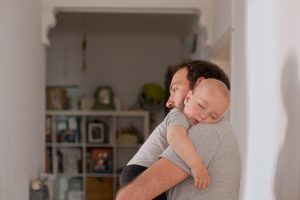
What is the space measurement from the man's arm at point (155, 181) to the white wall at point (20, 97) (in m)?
1.14

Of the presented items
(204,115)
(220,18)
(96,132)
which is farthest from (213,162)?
(96,132)

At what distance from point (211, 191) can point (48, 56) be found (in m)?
5.02

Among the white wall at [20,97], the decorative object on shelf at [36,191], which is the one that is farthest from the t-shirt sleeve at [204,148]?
the decorative object on shelf at [36,191]

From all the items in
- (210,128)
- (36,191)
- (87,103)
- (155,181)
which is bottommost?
(87,103)

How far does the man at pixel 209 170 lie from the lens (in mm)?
1119

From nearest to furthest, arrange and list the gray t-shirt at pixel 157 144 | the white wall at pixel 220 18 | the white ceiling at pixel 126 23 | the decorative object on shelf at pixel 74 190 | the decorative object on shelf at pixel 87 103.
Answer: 1. the gray t-shirt at pixel 157 144
2. the white wall at pixel 220 18
3. the white ceiling at pixel 126 23
4. the decorative object on shelf at pixel 74 190
5. the decorative object on shelf at pixel 87 103

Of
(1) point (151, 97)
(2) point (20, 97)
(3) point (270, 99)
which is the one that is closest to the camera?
(3) point (270, 99)

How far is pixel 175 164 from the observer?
1.13 m

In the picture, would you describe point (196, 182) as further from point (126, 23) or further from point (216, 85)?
point (126, 23)

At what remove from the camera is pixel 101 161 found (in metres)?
5.64

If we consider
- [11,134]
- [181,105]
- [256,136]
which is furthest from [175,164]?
[11,134]

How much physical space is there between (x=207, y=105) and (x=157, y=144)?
170 mm

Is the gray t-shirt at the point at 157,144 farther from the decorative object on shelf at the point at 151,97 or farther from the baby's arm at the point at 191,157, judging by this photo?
the decorative object on shelf at the point at 151,97

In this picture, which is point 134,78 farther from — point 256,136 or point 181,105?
point 181,105
